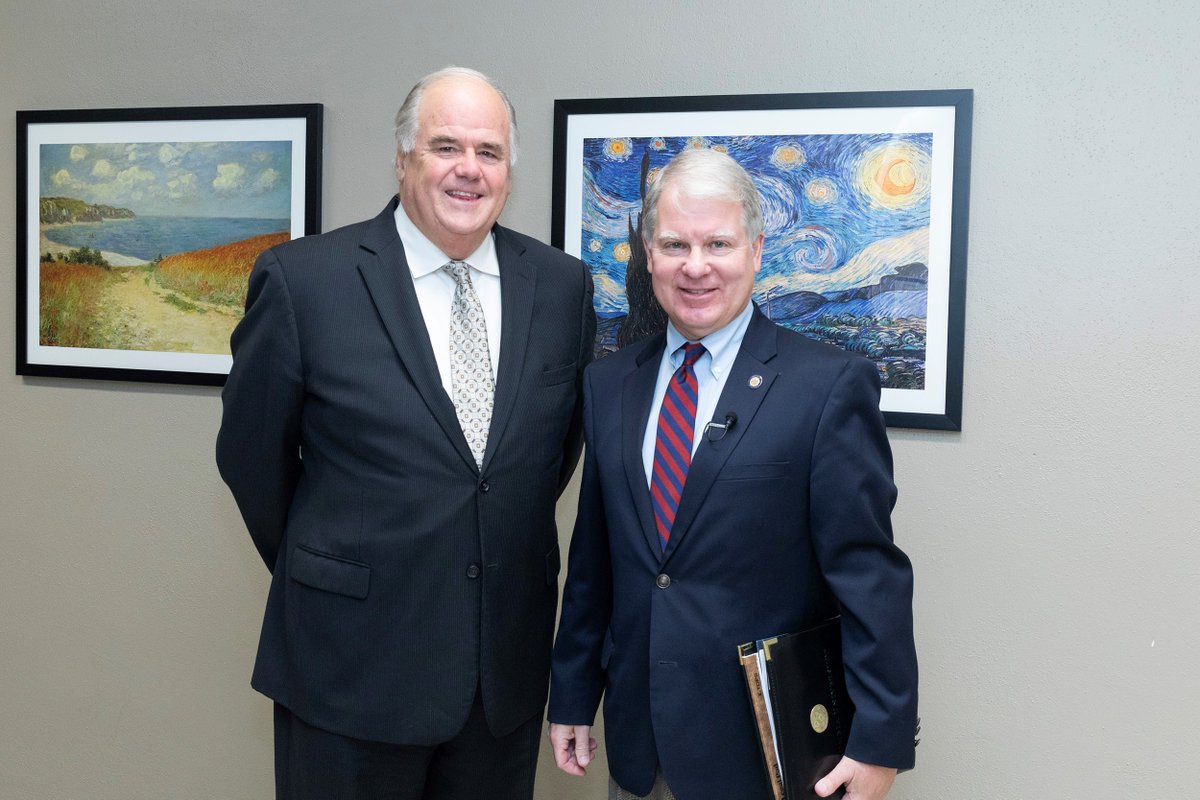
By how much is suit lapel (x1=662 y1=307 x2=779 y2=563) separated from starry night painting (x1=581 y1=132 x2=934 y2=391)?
0.71 m

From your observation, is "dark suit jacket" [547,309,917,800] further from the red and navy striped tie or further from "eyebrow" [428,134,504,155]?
"eyebrow" [428,134,504,155]

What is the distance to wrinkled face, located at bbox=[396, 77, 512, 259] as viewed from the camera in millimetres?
1777

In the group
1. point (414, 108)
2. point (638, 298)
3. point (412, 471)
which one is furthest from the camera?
point (638, 298)

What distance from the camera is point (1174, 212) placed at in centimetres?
208

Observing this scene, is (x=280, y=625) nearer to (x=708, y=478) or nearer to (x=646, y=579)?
(x=646, y=579)

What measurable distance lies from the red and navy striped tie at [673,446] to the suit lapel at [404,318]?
0.35m

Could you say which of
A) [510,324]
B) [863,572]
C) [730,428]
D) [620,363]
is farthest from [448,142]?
[863,572]

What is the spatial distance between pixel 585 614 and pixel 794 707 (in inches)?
16.9

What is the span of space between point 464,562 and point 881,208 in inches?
48.8

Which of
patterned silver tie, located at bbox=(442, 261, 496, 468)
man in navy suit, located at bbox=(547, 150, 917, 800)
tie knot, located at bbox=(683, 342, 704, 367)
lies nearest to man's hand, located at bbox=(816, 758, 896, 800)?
man in navy suit, located at bbox=(547, 150, 917, 800)

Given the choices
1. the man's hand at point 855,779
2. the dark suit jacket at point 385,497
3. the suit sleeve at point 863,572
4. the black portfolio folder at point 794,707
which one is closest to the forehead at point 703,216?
the suit sleeve at point 863,572

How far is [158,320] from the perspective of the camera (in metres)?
2.71

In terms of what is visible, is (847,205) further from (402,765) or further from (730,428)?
(402,765)

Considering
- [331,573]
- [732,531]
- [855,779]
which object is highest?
[732,531]
